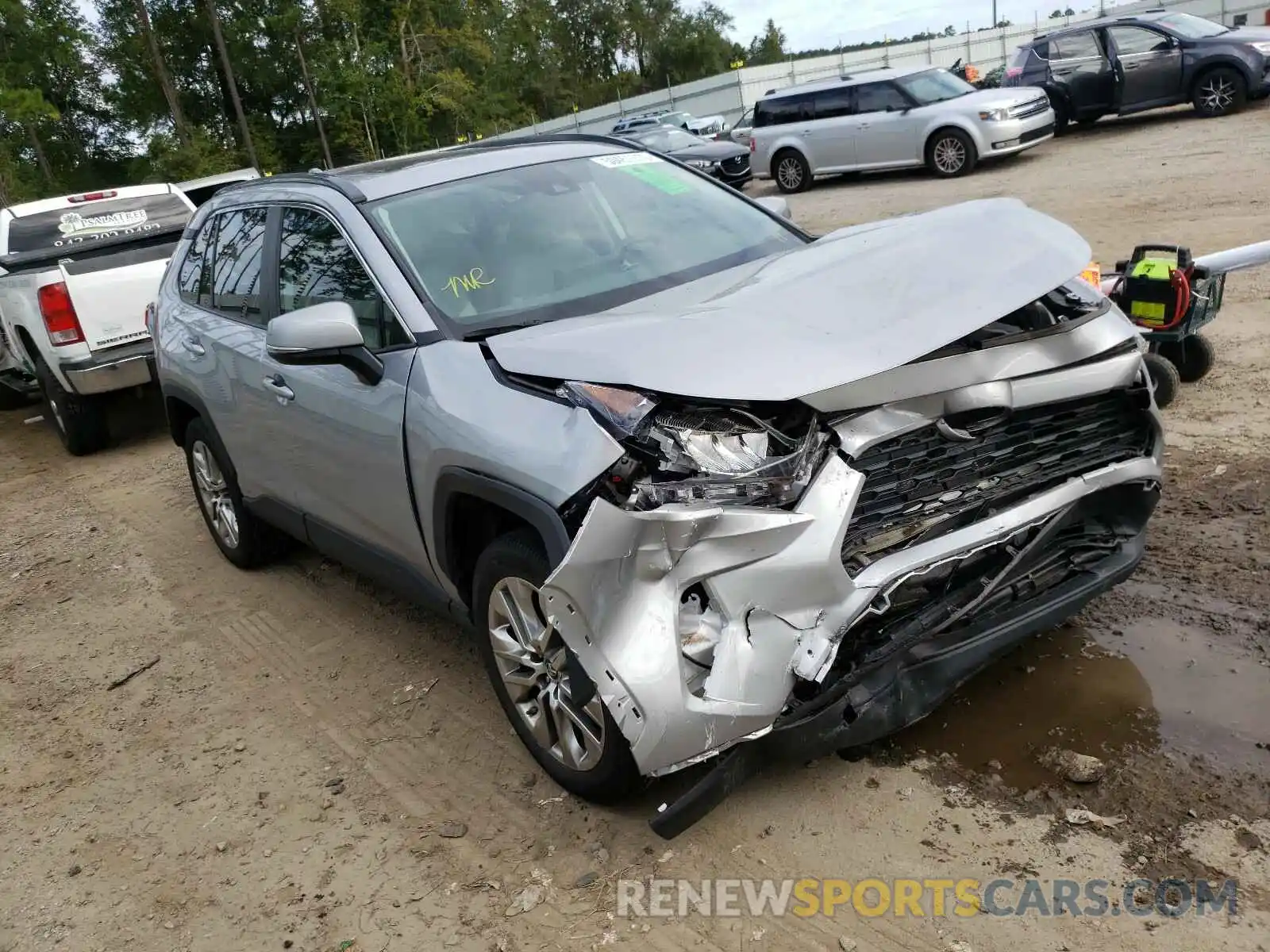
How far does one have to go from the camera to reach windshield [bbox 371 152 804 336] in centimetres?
354

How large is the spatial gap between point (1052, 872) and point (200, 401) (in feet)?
13.7

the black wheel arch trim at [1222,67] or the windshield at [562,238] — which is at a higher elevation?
the windshield at [562,238]

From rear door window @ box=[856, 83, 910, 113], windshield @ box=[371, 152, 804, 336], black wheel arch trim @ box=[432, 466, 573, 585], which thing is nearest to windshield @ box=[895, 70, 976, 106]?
rear door window @ box=[856, 83, 910, 113]

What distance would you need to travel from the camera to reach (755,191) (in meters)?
19.8

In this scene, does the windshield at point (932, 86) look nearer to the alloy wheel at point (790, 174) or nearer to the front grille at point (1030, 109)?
the front grille at point (1030, 109)

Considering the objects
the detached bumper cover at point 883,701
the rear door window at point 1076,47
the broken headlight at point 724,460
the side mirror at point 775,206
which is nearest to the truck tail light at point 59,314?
the side mirror at point 775,206

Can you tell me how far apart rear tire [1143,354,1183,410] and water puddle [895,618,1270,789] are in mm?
2061

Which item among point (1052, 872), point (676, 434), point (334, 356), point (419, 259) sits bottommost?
point (1052, 872)

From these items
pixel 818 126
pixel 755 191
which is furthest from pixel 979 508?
pixel 755 191

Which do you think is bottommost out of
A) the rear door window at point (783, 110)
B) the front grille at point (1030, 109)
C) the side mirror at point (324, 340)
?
the front grille at point (1030, 109)

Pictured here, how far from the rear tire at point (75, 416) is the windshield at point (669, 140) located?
44.6ft

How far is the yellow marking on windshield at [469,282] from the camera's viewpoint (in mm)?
3533

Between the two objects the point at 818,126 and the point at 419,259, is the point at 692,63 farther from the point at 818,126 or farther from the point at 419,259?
the point at 419,259

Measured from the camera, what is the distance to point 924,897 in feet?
8.54
